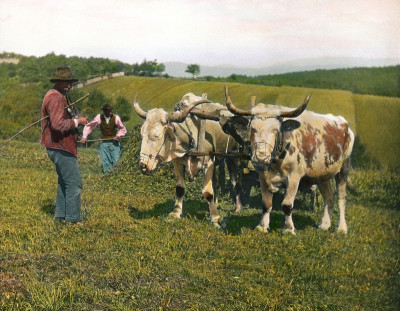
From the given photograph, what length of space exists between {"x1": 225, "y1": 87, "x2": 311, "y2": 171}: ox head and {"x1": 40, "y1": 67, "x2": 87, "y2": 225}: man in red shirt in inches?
110

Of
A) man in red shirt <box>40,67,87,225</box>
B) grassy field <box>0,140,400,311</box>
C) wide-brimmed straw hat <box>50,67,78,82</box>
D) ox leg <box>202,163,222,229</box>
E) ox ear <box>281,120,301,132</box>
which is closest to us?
grassy field <box>0,140,400,311</box>

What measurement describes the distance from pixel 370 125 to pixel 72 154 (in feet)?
50.0

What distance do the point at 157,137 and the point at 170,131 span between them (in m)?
0.31

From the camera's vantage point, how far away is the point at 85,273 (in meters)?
5.32

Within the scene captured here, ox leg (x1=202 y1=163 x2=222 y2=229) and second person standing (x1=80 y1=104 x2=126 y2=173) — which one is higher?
second person standing (x1=80 y1=104 x2=126 y2=173)

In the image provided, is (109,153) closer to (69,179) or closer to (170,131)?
(69,179)

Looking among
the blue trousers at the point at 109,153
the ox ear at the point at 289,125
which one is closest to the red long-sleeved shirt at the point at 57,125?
the ox ear at the point at 289,125

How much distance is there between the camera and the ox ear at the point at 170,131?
7535mm

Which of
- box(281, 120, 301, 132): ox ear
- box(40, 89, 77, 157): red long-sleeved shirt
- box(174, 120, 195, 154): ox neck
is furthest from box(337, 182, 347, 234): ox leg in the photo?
box(40, 89, 77, 157): red long-sleeved shirt

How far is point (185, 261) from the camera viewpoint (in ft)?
19.1

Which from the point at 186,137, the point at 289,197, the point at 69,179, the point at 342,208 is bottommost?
the point at 342,208

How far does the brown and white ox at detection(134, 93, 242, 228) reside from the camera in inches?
288

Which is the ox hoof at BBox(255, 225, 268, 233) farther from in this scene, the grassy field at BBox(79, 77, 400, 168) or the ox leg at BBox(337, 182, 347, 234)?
the grassy field at BBox(79, 77, 400, 168)

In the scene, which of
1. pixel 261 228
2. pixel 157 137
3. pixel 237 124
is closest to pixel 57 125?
pixel 157 137
